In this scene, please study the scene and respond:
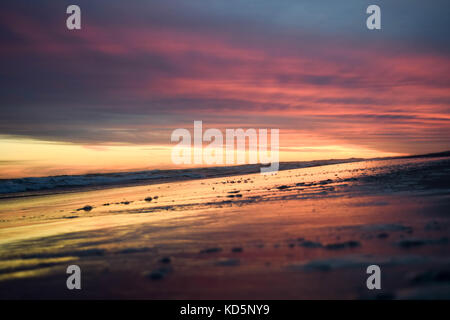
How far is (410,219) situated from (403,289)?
7.34ft

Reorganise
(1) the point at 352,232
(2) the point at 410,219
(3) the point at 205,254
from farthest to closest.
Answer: (2) the point at 410,219
(1) the point at 352,232
(3) the point at 205,254

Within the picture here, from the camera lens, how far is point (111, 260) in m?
3.43

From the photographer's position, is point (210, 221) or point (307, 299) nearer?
point (307, 299)

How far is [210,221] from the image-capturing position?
5.26 m

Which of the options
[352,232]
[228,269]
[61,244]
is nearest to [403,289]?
[228,269]
